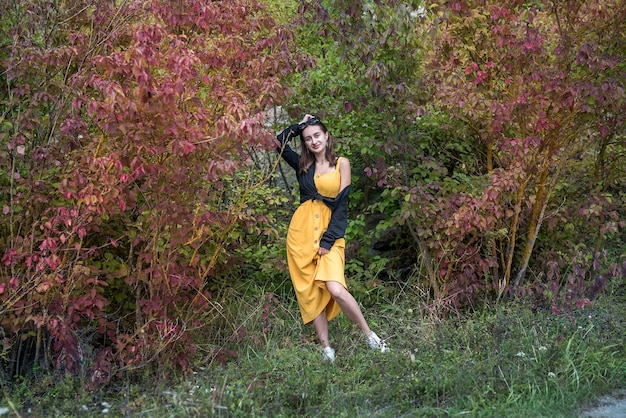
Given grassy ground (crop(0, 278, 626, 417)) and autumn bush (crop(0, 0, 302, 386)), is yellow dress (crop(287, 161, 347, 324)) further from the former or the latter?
autumn bush (crop(0, 0, 302, 386))

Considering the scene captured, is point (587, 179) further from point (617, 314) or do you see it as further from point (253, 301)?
point (253, 301)

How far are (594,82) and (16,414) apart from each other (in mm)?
4512

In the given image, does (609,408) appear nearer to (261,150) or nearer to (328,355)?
(328,355)

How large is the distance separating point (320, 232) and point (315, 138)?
2.24 ft

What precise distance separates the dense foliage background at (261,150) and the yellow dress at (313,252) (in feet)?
1.38

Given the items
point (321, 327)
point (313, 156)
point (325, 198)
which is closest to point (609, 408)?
point (321, 327)

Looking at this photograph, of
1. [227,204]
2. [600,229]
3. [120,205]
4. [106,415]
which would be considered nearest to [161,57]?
[120,205]

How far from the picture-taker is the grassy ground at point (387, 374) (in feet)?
12.8

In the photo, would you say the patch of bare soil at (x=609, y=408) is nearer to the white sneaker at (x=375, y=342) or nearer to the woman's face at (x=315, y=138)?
the white sneaker at (x=375, y=342)

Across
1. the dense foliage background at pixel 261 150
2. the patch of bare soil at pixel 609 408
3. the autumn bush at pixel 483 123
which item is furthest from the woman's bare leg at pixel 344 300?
the patch of bare soil at pixel 609 408

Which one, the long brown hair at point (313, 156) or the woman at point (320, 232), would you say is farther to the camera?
the long brown hair at point (313, 156)

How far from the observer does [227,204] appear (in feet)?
17.7

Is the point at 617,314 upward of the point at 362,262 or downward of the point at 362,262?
downward

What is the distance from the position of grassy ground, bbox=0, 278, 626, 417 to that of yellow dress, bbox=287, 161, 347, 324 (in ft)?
1.10
